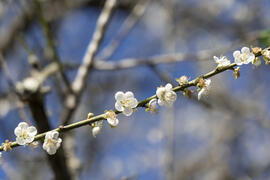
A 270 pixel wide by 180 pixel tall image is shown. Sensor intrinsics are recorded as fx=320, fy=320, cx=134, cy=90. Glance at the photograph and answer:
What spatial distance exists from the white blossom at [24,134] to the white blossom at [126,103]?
25 centimetres

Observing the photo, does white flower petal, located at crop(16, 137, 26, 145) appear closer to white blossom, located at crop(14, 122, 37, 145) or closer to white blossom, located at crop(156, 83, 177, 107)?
white blossom, located at crop(14, 122, 37, 145)

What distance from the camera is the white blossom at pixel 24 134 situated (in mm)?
870

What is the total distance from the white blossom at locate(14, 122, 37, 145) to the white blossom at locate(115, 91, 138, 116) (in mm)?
255

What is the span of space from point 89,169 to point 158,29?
2731 mm

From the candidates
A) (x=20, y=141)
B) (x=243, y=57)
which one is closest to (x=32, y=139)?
(x=20, y=141)

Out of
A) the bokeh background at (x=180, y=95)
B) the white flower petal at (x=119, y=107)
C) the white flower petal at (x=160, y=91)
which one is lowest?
the white flower petal at (x=160, y=91)

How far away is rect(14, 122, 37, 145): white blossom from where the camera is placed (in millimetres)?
870

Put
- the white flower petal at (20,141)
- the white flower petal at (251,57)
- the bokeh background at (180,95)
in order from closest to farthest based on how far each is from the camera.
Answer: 1. the white flower petal at (20,141)
2. the white flower petal at (251,57)
3. the bokeh background at (180,95)

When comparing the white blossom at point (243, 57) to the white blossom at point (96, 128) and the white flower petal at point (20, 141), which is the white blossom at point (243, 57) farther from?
the white flower petal at point (20, 141)

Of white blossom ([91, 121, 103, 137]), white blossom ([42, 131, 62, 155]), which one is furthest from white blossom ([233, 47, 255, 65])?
white blossom ([42, 131, 62, 155])

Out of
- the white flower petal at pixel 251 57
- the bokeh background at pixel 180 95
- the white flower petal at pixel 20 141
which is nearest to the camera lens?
the white flower petal at pixel 20 141

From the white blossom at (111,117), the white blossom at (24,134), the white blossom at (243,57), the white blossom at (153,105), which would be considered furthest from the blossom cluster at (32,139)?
the white blossom at (243,57)

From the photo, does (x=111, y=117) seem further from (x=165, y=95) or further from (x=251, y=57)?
(x=251, y=57)

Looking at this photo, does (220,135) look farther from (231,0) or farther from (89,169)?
(231,0)
